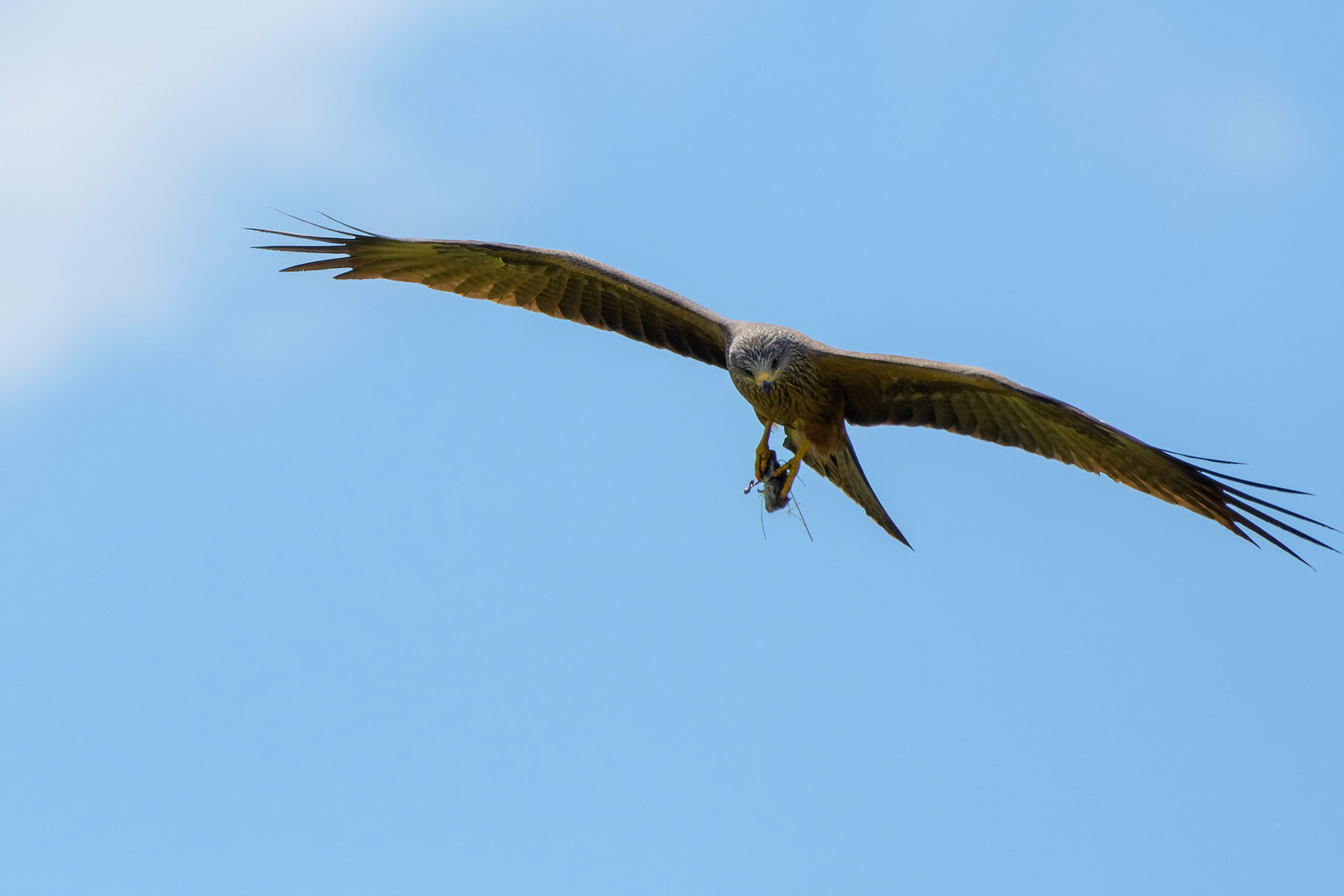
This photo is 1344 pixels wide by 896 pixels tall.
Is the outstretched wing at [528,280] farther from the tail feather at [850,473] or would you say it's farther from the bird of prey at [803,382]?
the tail feather at [850,473]

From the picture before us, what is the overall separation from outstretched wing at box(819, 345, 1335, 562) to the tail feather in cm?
35

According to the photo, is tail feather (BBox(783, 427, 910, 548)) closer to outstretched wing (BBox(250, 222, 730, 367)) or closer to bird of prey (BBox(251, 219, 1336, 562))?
bird of prey (BBox(251, 219, 1336, 562))

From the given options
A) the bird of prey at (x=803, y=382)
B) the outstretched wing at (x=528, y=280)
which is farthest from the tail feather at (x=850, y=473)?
the outstretched wing at (x=528, y=280)

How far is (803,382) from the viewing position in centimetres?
903

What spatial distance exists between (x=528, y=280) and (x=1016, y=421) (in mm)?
3562

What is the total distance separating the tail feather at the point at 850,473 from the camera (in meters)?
9.42

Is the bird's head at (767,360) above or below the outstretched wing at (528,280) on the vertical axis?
below

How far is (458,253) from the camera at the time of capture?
34.1 feet

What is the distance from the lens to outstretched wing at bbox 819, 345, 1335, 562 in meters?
8.57

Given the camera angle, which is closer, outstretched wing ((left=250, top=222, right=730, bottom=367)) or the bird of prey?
the bird of prey

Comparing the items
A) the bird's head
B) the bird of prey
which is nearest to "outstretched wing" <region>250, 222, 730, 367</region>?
the bird of prey

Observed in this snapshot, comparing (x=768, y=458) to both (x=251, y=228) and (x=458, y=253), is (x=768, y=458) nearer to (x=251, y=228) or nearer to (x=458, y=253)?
(x=458, y=253)

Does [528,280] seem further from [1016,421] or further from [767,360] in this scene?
[1016,421]

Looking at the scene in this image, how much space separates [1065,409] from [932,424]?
48.2 inches
